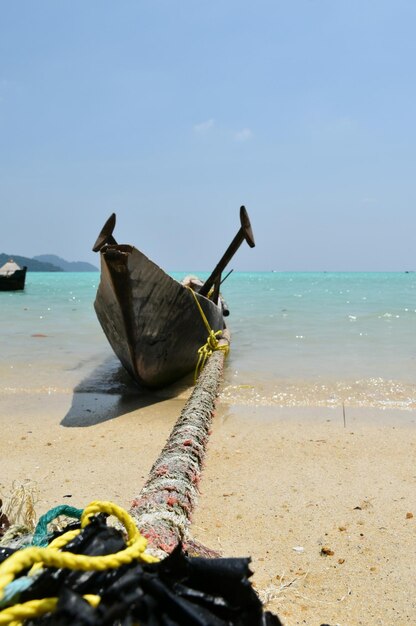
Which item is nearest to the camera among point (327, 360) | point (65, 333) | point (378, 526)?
point (378, 526)

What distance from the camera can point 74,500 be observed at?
2799mm

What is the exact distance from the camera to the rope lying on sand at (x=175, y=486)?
1655 mm

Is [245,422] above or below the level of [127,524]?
below

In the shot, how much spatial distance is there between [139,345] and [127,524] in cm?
425

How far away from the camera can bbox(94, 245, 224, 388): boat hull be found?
477 centimetres

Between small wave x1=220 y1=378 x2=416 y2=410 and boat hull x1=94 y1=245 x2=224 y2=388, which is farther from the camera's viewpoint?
small wave x1=220 y1=378 x2=416 y2=410

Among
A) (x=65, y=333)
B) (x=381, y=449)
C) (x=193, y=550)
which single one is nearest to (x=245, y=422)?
(x=381, y=449)

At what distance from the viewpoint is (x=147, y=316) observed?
518 centimetres

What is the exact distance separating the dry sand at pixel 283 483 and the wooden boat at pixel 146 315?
25.3 inches

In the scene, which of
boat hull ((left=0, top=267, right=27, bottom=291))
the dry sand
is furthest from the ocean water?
boat hull ((left=0, top=267, right=27, bottom=291))

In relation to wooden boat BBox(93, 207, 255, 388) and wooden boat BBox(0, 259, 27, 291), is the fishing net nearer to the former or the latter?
wooden boat BBox(93, 207, 255, 388)

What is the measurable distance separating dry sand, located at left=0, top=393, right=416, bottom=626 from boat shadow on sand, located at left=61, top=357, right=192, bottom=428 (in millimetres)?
41

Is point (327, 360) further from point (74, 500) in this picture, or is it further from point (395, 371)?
point (74, 500)

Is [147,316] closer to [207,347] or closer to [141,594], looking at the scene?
Answer: [207,347]
